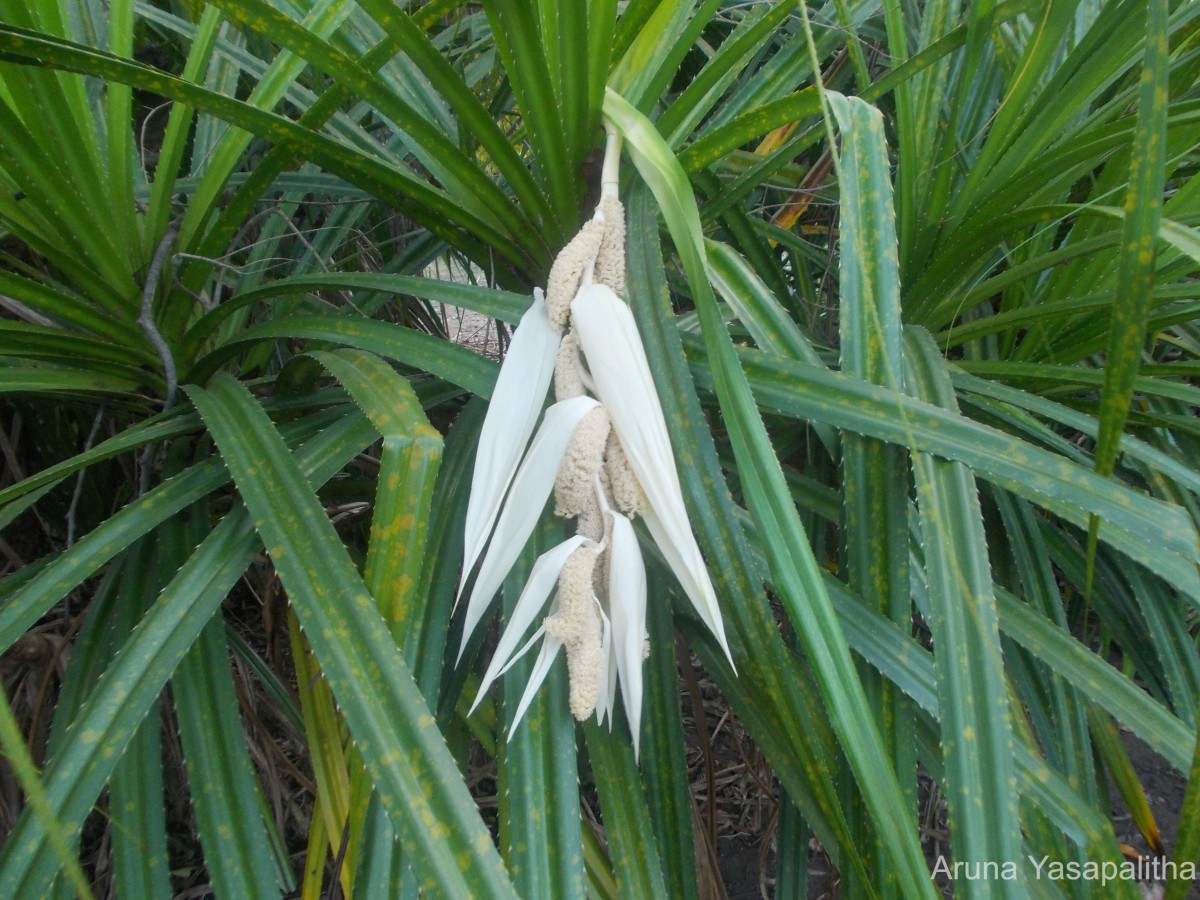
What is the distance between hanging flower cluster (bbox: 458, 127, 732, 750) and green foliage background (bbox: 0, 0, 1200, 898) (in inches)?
1.6

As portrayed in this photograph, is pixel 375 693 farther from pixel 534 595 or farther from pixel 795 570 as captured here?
pixel 795 570

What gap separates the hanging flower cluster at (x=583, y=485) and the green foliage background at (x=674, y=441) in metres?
0.04

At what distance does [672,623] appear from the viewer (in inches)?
21.1

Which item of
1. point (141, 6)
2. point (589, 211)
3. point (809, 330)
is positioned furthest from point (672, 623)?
Result: point (141, 6)

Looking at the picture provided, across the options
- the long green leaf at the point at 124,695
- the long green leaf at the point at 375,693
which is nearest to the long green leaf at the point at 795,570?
the long green leaf at the point at 375,693

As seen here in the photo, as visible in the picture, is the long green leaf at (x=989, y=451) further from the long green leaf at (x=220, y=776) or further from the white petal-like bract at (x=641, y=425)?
the long green leaf at (x=220, y=776)

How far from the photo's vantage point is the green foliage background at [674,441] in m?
0.34

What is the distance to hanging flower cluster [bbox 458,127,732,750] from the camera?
35 cm

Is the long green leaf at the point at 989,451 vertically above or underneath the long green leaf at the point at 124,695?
above

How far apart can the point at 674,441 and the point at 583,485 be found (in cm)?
8

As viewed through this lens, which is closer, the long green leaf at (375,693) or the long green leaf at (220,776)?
the long green leaf at (375,693)

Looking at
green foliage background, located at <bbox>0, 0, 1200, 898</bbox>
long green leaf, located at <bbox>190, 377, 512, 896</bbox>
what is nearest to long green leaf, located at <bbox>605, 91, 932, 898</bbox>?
green foliage background, located at <bbox>0, 0, 1200, 898</bbox>

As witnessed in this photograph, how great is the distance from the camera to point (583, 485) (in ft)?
1.18

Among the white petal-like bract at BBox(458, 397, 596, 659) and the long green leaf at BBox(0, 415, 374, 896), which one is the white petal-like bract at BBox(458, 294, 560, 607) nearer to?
the white petal-like bract at BBox(458, 397, 596, 659)
